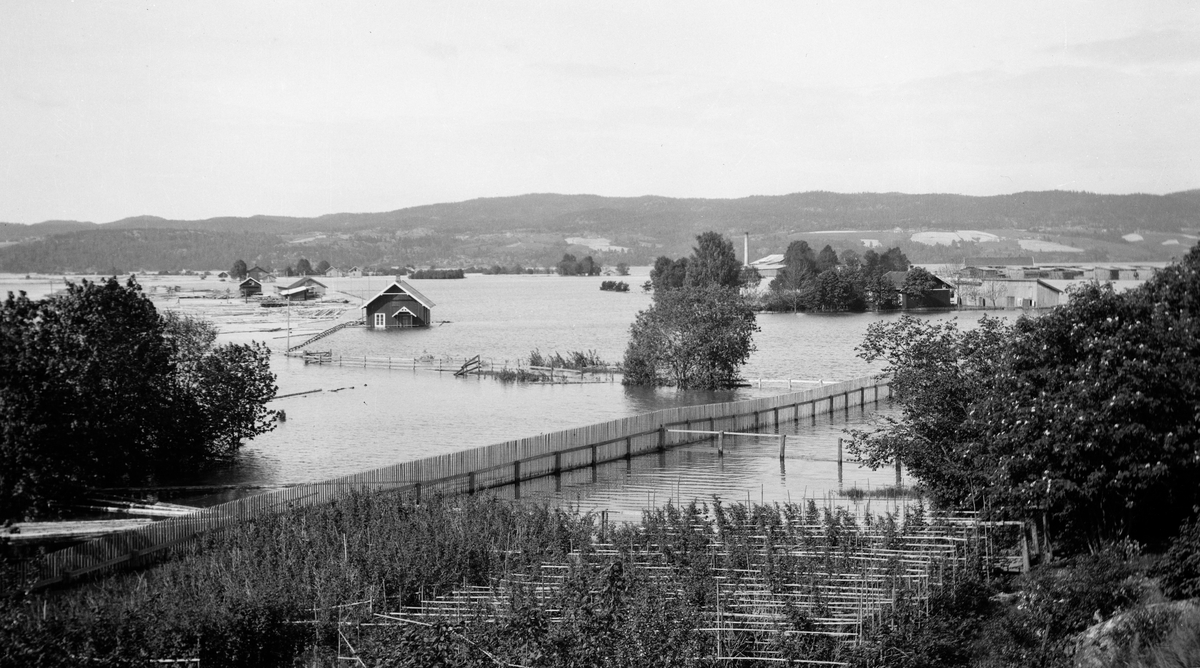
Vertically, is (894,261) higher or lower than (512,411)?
higher

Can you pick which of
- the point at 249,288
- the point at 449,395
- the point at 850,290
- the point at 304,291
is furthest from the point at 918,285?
the point at 249,288

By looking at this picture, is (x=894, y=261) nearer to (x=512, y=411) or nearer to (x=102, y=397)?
(x=512, y=411)

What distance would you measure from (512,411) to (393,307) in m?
46.6

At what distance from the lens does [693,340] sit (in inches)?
2004

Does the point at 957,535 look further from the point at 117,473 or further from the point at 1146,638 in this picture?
the point at 117,473

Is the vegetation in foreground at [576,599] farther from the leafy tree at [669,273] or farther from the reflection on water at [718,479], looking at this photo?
the leafy tree at [669,273]

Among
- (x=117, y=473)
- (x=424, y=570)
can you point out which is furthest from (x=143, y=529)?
(x=117, y=473)

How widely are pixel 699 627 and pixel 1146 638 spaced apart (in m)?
5.43

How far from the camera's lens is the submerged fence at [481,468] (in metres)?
18.6

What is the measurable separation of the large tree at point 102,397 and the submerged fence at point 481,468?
435 cm

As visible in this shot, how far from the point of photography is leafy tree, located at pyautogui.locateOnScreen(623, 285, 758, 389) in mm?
50500

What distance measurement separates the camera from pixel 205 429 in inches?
1246

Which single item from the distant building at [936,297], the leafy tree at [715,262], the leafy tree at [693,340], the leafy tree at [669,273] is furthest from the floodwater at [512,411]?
the leafy tree at [669,273]

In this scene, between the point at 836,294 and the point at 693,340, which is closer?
the point at 693,340
